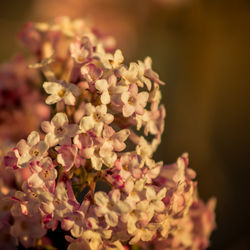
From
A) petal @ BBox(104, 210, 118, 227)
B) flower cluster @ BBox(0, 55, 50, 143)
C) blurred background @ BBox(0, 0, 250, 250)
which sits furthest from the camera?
blurred background @ BBox(0, 0, 250, 250)

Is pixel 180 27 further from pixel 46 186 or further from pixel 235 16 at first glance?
pixel 46 186

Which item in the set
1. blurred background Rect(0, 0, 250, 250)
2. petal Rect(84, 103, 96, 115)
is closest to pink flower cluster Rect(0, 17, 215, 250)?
petal Rect(84, 103, 96, 115)

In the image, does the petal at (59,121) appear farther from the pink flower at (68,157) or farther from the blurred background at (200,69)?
the blurred background at (200,69)

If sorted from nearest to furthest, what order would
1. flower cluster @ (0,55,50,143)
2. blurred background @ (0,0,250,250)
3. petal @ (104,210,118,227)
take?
petal @ (104,210,118,227), flower cluster @ (0,55,50,143), blurred background @ (0,0,250,250)

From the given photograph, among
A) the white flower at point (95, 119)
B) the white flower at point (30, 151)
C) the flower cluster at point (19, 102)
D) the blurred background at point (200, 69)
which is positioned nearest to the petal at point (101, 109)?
the white flower at point (95, 119)

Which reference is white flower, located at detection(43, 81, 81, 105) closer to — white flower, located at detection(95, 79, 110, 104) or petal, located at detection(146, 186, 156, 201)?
white flower, located at detection(95, 79, 110, 104)

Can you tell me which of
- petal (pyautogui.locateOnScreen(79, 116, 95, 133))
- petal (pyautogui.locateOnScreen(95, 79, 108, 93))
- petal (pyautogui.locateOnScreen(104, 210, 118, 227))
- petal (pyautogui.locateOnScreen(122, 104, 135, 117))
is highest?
petal (pyautogui.locateOnScreen(95, 79, 108, 93))

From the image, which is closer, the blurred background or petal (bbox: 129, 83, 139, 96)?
petal (bbox: 129, 83, 139, 96)

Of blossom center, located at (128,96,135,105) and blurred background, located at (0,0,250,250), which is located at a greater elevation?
blurred background, located at (0,0,250,250)
